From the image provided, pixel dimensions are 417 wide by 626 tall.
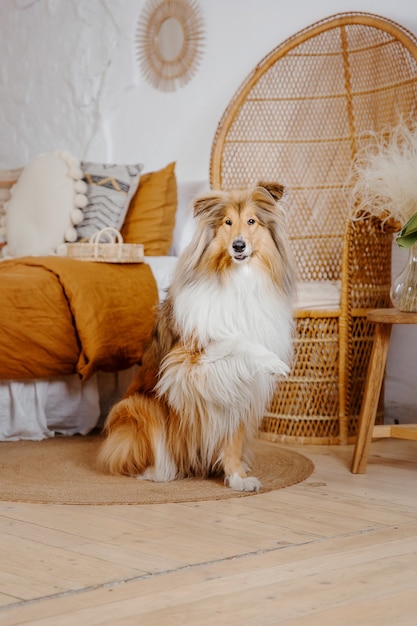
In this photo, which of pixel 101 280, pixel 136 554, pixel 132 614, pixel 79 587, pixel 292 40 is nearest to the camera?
pixel 132 614

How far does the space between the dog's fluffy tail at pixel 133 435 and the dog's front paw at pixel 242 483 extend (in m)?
0.23

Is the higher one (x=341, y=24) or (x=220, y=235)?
(x=341, y=24)

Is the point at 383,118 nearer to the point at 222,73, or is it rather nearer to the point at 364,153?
the point at 364,153

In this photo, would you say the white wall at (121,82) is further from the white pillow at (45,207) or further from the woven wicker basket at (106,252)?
the woven wicker basket at (106,252)

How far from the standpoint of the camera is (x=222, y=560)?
1.72 metres

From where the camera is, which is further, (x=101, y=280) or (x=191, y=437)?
(x=101, y=280)

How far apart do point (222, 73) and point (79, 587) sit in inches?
121

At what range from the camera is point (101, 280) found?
3168mm

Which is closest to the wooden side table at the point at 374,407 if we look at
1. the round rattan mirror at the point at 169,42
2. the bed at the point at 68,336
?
the bed at the point at 68,336

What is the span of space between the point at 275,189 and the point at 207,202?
0.20 meters

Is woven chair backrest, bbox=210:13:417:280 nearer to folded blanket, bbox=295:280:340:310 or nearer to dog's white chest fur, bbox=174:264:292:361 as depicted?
folded blanket, bbox=295:280:340:310

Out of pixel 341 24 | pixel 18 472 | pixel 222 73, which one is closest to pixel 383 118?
pixel 341 24

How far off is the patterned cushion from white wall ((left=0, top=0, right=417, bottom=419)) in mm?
554

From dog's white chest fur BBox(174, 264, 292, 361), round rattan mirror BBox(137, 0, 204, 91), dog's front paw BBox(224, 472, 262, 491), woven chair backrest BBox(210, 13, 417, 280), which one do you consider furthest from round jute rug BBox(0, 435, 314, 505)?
round rattan mirror BBox(137, 0, 204, 91)
